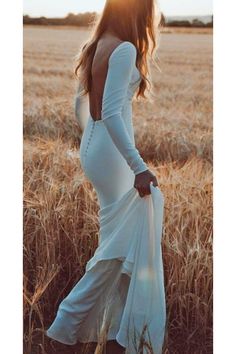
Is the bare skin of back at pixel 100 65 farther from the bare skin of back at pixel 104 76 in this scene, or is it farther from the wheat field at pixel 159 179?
the wheat field at pixel 159 179

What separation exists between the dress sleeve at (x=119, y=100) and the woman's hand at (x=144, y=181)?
3cm

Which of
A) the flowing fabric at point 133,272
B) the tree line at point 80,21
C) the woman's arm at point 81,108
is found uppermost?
the tree line at point 80,21

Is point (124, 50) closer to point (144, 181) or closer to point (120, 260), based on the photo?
point (144, 181)

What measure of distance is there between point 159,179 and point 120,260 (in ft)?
1.25

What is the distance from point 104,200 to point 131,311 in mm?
458

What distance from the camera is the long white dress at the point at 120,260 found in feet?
11.4

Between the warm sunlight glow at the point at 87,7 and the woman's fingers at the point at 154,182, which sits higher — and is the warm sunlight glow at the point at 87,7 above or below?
above

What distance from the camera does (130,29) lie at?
3430 mm

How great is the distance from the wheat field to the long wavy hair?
11 cm

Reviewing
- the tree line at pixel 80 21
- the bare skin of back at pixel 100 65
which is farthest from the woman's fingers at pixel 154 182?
the tree line at pixel 80 21

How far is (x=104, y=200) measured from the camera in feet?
11.6
